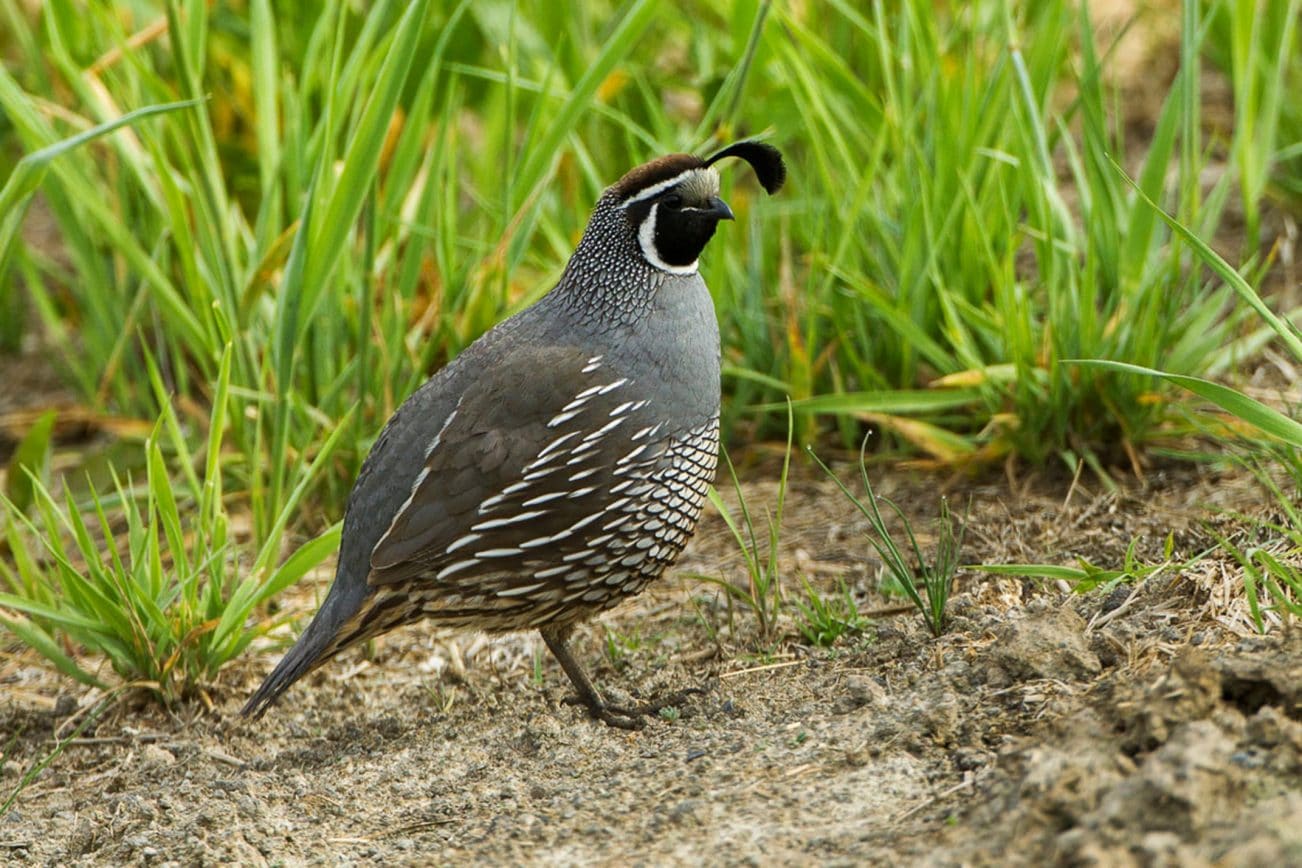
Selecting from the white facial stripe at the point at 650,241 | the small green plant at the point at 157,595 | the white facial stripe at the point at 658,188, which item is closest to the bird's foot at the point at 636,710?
the small green plant at the point at 157,595

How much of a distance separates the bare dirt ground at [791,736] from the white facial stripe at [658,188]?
1017 mm

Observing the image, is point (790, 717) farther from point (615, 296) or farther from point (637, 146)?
point (637, 146)

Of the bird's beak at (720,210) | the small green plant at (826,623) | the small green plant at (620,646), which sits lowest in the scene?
the small green plant at (620,646)

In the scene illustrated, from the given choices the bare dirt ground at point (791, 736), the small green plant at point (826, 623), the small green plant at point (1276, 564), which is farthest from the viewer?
the small green plant at point (826, 623)

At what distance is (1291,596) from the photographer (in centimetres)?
288

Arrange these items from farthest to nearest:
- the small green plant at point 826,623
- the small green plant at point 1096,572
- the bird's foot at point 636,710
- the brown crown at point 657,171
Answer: the brown crown at point 657,171 → the small green plant at point 826,623 → the bird's foot at point 636,710 → the small green plant at point 1096,572

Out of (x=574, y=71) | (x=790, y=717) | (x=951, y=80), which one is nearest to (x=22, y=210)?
(x=574, y=71)

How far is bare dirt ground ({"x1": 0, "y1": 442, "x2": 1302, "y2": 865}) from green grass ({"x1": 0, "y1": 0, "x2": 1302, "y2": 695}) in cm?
20

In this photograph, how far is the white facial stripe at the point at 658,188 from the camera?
3.63 m

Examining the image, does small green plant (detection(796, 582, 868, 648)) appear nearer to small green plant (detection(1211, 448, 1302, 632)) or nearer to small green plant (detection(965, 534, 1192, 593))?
small green plant (detection(965, 534, 1192, 593))

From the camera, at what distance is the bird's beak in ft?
11.9

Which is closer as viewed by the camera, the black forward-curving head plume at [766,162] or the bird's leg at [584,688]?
the bird's leg at [584,688]

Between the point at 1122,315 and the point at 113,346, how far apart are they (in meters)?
3.07

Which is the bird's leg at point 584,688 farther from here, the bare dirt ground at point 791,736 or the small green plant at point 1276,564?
the small green plant at point 1276,564
